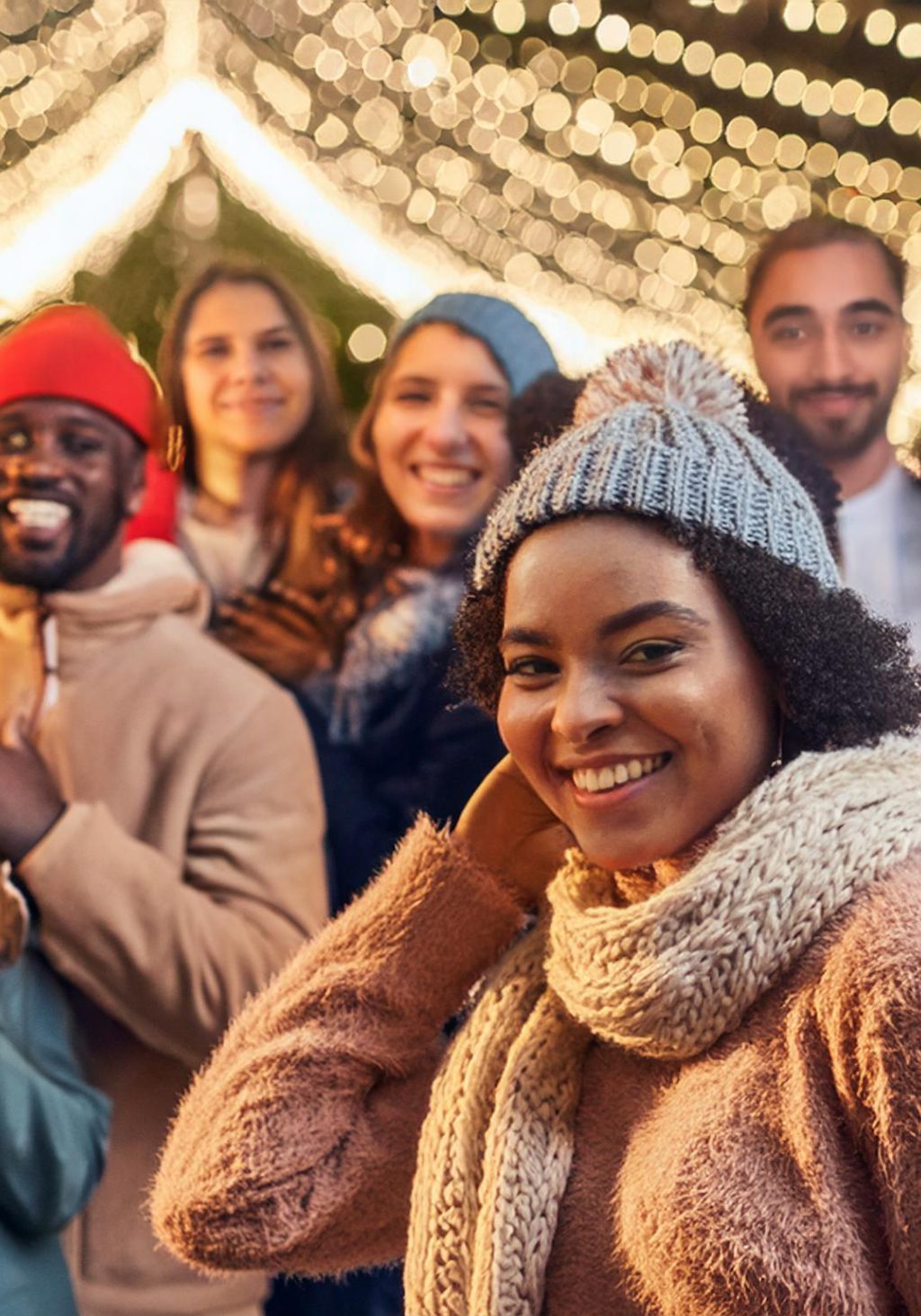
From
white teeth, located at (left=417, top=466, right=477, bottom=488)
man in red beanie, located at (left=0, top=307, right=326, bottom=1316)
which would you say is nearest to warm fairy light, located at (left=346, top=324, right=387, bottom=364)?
white teeth, located at (left=417, top=466, right=477, bottom=488)

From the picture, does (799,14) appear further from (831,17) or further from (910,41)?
(910,41)

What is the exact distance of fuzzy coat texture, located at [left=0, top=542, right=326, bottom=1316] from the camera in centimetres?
221

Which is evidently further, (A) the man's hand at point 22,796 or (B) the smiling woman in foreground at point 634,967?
(A) the man's hand at point 22,796

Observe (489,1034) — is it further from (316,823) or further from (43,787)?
(43,787)

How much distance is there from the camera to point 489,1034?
1367 millimetres

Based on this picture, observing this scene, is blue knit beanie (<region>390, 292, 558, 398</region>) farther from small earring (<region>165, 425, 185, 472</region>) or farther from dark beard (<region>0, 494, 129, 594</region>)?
dark beard (<region>0, 494, 129, 594</region>)

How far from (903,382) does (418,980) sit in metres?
1.15

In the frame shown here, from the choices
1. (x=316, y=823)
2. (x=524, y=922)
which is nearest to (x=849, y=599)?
(x=524, y=922)

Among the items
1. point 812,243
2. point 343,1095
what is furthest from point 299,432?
point 343,1095

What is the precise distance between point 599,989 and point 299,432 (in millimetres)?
1294

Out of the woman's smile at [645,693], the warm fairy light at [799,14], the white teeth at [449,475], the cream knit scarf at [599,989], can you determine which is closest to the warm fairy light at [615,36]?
the warm fairy light at [799,14]

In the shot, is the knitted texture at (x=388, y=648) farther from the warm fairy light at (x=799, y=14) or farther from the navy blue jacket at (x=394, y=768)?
the warm fairy light at (x=799, y=14)

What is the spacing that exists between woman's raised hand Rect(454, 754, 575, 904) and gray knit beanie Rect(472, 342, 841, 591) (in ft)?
0.71

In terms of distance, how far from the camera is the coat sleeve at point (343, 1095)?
143 cm
